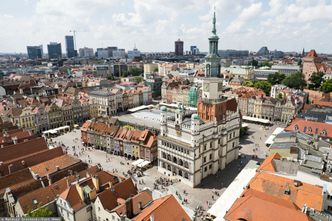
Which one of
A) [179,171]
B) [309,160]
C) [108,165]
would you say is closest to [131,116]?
[108,165]

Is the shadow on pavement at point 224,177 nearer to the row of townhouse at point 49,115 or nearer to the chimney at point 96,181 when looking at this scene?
the chimney at point 96,181

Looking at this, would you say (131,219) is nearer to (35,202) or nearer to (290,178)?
(35,202)

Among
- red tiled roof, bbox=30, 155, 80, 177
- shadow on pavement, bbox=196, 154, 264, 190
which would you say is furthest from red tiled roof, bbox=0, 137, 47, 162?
shadow on pavement, bbox=196, 154, 264, 190

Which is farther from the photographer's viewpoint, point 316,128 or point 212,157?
point 316,128

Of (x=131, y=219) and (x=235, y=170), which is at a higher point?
(x=131, y=219)

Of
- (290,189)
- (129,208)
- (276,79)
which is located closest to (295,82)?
(276,79)

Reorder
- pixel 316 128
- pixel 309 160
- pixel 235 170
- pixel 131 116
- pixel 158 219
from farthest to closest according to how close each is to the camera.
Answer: pixel 131 116
pixel 316 128
pixel 235 170
pixel 309 160
pixel 158 219
